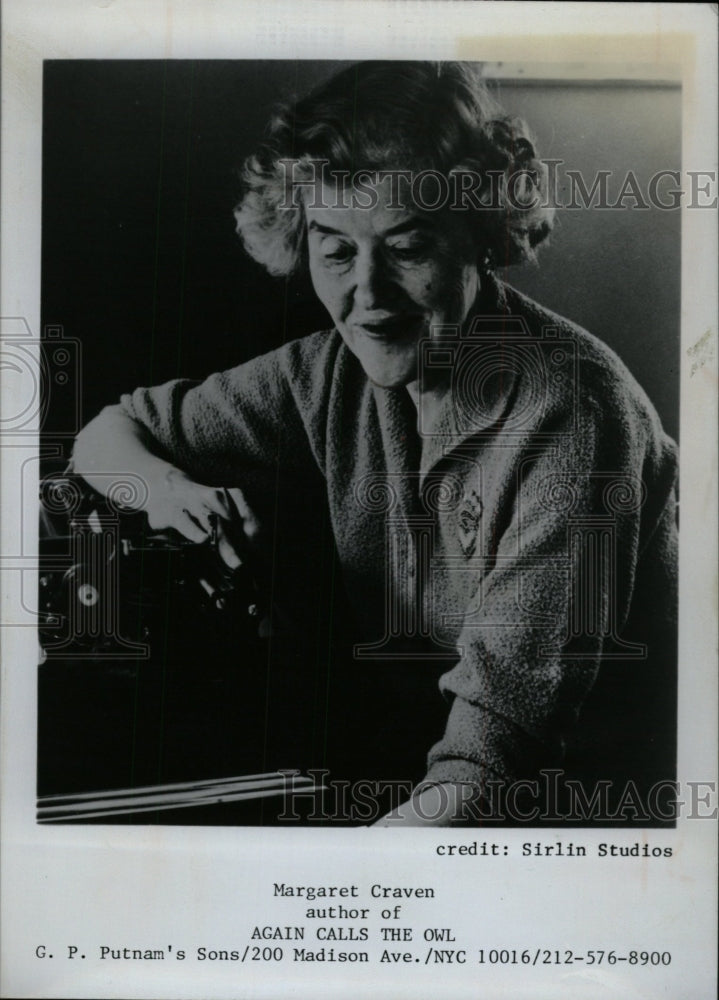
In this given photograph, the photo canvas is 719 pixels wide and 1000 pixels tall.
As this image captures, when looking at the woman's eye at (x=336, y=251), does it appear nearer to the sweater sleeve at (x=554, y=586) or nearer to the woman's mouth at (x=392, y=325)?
the woman's mouth at (x=392, y=325)

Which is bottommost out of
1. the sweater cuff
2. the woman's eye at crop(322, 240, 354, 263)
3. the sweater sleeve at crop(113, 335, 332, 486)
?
the sweater cuff

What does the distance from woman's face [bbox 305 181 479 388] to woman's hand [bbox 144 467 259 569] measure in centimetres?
25

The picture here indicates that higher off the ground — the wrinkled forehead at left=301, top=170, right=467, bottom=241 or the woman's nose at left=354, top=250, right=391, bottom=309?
the wrinkled forehead at left=301, top=170, right=467, bottom=241

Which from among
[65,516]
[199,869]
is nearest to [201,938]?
[199,869]

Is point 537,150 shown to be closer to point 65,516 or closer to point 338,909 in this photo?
point 65,516

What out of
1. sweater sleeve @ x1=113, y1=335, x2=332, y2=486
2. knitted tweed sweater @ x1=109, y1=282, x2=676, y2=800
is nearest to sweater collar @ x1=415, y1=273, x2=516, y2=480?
knitted tweed sweater @ x1=109, y1=282, x2=676, y2=800

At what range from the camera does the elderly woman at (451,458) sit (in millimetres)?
1052

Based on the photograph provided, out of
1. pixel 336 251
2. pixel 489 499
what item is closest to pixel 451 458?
pixel 489 499

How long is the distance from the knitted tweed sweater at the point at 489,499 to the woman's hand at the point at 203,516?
25 mm

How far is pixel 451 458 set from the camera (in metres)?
1.06

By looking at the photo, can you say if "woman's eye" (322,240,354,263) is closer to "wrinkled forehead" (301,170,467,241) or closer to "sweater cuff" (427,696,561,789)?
"wrinkled forehead" (301,170,467,241)

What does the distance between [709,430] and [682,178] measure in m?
0.30

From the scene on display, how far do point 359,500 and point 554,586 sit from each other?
249 millimetres

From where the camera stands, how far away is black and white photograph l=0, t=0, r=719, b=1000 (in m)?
1.05
